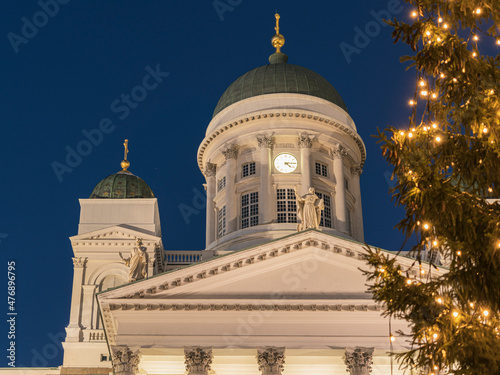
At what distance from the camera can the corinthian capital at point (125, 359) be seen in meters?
A: 27.1

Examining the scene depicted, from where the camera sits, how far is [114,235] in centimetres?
3988

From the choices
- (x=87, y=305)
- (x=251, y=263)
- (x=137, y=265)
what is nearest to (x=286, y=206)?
(x=87, y=305)

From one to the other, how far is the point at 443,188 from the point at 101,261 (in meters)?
29.7

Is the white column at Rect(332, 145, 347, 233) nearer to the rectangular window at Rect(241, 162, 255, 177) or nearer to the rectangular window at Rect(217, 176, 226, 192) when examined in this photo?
the rectangular window at Rect(241, 162, 255, 177)

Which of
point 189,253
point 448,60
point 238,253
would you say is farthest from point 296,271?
point 448,60

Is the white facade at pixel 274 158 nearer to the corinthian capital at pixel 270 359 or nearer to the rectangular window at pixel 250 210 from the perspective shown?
the rectangular window at pixel 250 210

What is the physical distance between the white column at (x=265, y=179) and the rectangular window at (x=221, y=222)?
3.52 m

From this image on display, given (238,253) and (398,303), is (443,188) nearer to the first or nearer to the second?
(398,303)

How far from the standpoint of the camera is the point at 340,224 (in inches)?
1708

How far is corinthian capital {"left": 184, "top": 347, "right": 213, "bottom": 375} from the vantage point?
27.2m

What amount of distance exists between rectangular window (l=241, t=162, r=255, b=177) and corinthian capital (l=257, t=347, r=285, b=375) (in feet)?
61.1

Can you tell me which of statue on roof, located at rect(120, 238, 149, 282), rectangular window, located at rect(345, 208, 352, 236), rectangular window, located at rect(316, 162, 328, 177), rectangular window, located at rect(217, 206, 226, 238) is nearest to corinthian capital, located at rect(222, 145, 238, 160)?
rectangular window, located at rect(217, 206, 226, 238)

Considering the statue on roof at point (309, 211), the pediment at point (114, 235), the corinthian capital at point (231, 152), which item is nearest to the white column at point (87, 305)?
the pediment at point (114, 235)

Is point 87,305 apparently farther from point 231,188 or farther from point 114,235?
point 231,188
